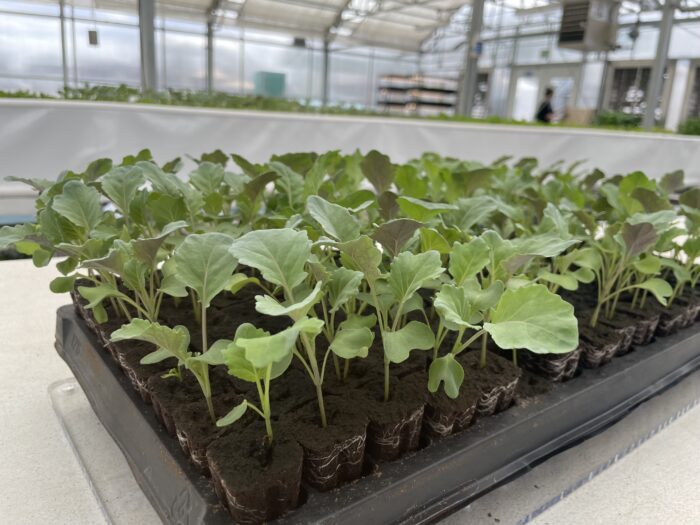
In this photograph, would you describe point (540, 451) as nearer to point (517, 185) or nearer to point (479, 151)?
point (517, 185)

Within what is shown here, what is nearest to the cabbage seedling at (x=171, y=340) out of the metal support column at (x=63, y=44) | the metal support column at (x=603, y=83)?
the metal support column at (x=63, y=44)

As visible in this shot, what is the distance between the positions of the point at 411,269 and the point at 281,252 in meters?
0.14

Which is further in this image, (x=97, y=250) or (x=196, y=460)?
(x=97, y=250)

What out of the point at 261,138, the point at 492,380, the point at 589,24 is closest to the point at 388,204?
the point at 492,380

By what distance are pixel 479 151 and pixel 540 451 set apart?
319 centimetres

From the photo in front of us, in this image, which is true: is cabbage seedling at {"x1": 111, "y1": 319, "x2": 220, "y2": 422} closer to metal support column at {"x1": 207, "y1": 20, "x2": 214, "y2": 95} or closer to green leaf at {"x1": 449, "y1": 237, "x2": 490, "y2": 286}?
green leaf at {"x1": 449, "y1": 237, "x2": 490, "y2": 286}

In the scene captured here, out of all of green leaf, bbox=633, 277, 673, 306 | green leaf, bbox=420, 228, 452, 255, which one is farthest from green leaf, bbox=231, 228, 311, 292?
green leaf, bbox=633, 277, 673, 306

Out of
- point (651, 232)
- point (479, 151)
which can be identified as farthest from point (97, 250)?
point (479, 151)

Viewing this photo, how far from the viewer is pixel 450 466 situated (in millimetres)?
583

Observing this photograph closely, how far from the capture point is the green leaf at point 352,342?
49cm

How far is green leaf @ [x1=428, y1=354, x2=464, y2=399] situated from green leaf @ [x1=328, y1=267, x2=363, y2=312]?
13 cm

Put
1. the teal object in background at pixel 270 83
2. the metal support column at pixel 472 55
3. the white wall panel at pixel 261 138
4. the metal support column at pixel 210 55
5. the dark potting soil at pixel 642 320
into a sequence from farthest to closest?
the metal support column at pixel 210 55
the metal support column at pixel 472 55
the teal object in background at pixel 270 83
the white wall panel at pixel 261 138
the dark potting soil at pixel 642 320

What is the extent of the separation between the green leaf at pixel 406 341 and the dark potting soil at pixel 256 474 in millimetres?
139

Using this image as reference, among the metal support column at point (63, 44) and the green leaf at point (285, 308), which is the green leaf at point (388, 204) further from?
the metal support column at point (63, 44)
